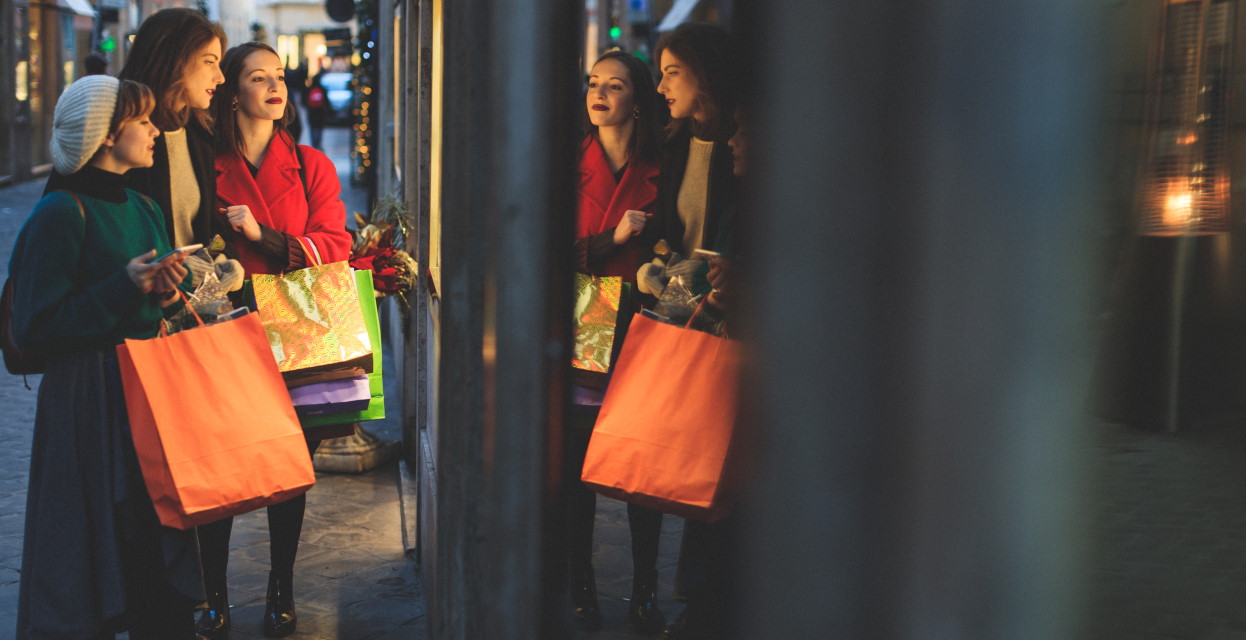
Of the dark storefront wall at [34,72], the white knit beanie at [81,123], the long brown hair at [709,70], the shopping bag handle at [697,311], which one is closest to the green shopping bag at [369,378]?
the white knit beanie at [81,123]

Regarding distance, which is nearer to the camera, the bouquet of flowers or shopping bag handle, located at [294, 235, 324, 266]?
shopping bag handle, located at [294, 235, 324, 266]

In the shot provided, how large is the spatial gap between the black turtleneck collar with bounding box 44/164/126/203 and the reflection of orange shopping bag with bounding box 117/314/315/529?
0.44 metres

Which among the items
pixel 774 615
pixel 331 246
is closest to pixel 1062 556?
pixel 774 615

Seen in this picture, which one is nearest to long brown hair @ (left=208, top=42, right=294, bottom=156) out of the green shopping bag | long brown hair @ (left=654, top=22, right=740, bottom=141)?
the green shopping bag

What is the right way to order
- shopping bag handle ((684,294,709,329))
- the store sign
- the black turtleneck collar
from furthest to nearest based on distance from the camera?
the store sign → the black turtleneck collar → shopping bag handle ((684,294,709,329))

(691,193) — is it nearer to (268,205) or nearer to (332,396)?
(332,396)

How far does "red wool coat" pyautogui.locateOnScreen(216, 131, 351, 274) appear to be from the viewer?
3.83m

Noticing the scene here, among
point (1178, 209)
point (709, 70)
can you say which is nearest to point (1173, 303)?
point (1178, 209)

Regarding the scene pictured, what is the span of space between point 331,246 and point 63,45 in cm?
2052

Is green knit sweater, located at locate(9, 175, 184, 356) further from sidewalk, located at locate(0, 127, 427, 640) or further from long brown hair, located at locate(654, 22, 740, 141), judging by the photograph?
long brown hair, located at locate(654, 22, 740, 141)

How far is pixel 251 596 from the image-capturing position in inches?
174

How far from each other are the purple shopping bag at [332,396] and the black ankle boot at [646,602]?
1035 millimetres

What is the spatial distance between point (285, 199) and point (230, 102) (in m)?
0.34

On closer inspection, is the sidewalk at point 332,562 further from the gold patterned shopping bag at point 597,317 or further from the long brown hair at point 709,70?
the long brown hair at point 709,70
